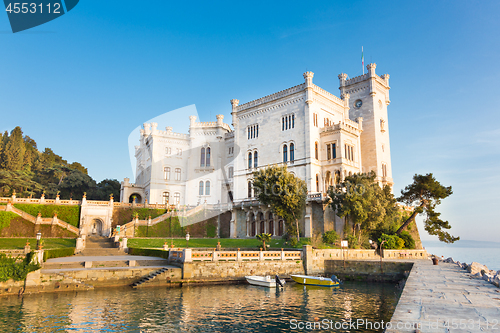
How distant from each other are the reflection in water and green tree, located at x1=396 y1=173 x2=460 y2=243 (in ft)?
59.6

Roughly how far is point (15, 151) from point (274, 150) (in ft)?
153

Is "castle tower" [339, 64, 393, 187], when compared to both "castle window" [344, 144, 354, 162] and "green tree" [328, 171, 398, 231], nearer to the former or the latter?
"castle window" [344, 144, 354, 162]

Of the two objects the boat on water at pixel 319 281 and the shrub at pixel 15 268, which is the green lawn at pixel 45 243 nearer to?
the shrub at pixel 15 268

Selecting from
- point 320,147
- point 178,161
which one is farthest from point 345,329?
point 178,161

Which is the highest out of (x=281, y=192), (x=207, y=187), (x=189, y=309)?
(x=207, y=187)

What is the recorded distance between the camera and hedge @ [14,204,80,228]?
132 feet

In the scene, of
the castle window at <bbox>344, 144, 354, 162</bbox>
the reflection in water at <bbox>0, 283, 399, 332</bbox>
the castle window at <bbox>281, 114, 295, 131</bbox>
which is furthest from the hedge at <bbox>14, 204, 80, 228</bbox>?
the castle window at <bbox>344, 144, 354, 162</bbox>

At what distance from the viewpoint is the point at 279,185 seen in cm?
3441

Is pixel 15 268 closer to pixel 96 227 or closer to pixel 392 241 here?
pixel 96 227

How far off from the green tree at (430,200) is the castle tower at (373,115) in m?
9.38

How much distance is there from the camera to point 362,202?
3216cm

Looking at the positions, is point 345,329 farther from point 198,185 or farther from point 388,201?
point 198,185

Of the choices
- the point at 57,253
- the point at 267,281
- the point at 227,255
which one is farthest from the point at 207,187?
the point at 267,281

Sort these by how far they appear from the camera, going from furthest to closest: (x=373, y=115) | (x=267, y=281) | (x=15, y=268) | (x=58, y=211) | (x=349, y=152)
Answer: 1. (x=373, y=115)
2. (x=58, y=211)
3. (x=349, y=152)
4. (x=267, y=281)
5. (x=15, y=268)
